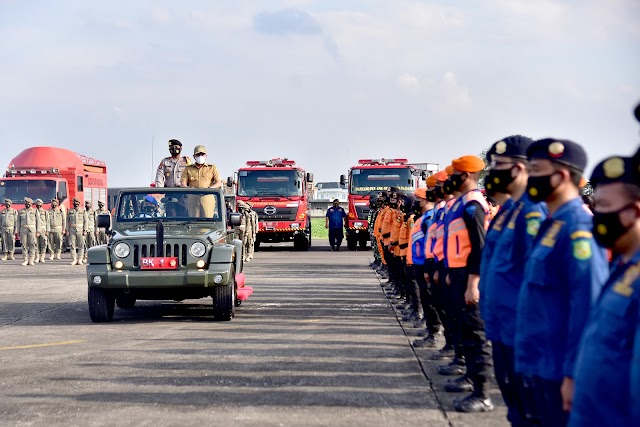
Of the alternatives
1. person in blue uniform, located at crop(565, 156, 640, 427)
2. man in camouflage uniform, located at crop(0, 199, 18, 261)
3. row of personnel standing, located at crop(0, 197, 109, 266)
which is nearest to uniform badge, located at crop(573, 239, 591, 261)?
person in blue uniform, located at crop(565, 156, 640, 427)

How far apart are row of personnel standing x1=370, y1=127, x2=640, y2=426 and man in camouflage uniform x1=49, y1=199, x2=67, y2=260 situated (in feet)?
80.8

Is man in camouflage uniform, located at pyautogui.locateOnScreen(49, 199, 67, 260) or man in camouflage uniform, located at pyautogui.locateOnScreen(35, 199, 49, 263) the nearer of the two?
man in camouflage uniform, located at pyautogui.locateOnScreen(35, 199, 49, 263)

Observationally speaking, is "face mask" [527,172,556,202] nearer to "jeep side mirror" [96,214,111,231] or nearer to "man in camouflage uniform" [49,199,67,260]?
"jeep side mirror" [96,214,111,231]

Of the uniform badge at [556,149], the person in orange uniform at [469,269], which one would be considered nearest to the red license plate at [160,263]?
the person in orange uniform at [469,269]

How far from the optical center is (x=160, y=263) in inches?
511

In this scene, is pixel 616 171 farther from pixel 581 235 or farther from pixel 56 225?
pixel 56 225

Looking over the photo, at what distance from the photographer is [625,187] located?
347 centimetres

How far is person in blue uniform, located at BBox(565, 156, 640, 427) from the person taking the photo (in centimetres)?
330

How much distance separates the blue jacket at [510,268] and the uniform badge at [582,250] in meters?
1.08

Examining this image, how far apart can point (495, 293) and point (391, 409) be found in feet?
6.71

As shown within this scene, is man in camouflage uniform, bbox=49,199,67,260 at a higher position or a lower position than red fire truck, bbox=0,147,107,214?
lower

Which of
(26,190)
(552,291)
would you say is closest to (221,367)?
(552,291)

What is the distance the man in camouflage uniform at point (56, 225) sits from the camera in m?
31.5

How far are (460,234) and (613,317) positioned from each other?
4.47m
